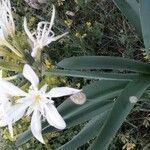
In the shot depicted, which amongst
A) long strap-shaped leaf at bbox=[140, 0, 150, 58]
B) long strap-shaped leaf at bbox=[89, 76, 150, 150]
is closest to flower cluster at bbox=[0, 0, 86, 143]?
long strap-shaped leaf at bbox=[89, 76, 150, 150]

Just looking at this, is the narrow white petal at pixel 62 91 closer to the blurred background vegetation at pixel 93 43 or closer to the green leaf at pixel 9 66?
the green leaf at pixel 9 66

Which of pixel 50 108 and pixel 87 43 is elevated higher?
pixel 50 108

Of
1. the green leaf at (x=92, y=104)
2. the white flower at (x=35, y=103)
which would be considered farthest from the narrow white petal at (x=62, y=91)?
the green leaf at (x=92, y=104)

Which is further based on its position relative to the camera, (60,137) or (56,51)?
(56,51)

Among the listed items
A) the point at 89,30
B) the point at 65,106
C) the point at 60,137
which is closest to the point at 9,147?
the point at 60,137

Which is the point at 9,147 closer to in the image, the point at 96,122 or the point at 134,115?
the point at 134,115

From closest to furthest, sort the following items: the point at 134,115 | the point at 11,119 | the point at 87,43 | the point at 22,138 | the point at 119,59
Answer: the point at 11,119 → the point at 119,59 → the point at 22,138 → the point at 134,115 → the point at 87,43

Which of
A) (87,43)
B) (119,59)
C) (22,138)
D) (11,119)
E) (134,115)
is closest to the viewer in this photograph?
(11,119)
